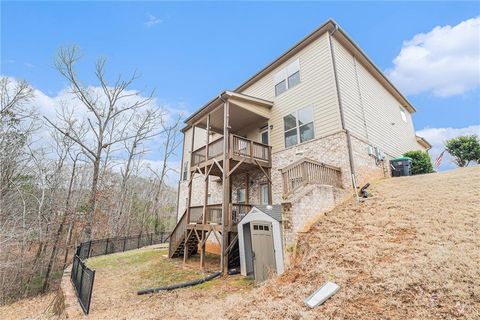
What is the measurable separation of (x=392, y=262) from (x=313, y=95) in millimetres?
8323

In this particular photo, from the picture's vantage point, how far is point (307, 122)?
1073cm

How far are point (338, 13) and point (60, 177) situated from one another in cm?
2381

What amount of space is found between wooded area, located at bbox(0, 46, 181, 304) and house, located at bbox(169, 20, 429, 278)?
8901 mm

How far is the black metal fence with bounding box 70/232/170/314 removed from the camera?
6223 mm

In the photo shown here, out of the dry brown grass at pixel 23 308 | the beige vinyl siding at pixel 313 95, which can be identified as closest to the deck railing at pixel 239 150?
the beige vinyl siding at pixel 313 95

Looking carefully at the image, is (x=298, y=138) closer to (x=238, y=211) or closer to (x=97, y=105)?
(x=238, y=211)

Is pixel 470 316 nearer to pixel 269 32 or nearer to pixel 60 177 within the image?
pixel 269 32

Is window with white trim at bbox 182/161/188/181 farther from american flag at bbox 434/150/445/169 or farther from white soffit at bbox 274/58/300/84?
american flag at bbox 434/150/445/169

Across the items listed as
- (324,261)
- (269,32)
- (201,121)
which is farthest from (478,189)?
(269,32)

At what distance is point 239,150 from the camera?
33.8 feet

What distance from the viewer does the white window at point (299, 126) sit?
10.6 meters

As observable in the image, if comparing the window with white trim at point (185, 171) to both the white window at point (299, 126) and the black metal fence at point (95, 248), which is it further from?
the white window at point (299, 126)

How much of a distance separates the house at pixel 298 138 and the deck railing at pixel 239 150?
0.17ft

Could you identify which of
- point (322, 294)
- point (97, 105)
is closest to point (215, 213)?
point (322, 294)
